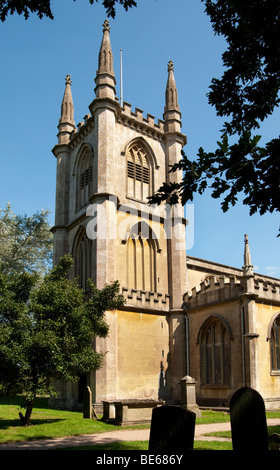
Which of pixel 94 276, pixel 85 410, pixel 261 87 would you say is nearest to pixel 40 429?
pixel 85 410

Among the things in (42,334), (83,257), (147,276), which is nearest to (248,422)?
(42,334)

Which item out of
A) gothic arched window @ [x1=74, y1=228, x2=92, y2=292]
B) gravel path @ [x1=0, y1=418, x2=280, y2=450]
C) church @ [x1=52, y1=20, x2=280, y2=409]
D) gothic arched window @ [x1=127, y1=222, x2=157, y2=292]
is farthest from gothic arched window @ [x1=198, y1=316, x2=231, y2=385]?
gravel path @ [x1=0, y1=418, x2=280, y2=450]

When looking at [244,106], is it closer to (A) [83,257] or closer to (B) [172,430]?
(B) [172,430]

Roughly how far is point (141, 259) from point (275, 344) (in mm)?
9055

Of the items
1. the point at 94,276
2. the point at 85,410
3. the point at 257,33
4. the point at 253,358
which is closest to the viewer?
the point at 257,33

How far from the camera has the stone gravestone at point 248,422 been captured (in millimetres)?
4414

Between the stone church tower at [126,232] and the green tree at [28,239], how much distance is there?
7908 mm

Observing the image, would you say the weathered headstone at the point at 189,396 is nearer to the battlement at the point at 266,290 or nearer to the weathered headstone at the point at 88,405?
the weathered headstone at the point at 88,405

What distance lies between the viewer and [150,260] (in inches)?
1054

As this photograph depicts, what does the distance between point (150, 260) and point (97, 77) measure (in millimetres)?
11761

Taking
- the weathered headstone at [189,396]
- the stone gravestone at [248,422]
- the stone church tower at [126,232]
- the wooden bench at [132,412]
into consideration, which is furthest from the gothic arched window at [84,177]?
the stone gravestone at [248,422]

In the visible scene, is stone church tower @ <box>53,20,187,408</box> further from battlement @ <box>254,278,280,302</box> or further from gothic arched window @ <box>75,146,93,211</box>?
battlement @ <box>254,278,280,302</box>

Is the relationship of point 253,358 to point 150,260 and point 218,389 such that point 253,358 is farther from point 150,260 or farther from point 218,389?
point 150,260

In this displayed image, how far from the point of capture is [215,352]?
2256 centimetres
